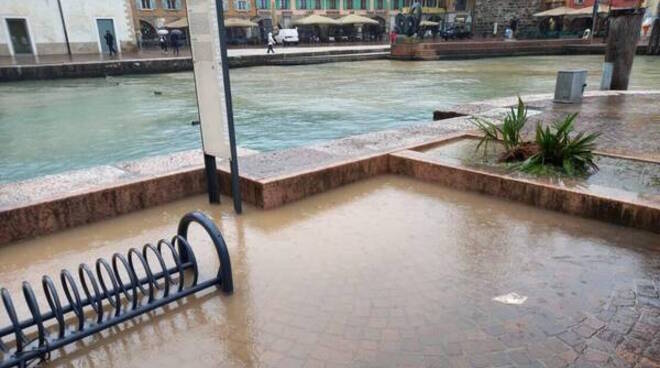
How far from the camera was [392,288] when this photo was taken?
3.30 m

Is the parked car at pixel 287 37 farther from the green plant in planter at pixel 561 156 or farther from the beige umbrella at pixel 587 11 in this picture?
the green plant in planter at pixel 561 156

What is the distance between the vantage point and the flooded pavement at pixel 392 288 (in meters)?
2.66

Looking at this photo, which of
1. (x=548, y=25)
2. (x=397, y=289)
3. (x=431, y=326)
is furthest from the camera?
(x=548, y=25)

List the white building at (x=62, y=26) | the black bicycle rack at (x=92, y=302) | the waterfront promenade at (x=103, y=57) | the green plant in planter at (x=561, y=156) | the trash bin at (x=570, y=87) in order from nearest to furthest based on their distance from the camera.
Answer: the black bicycle rack at (x=92, y=302)
the green plant in planter at (x=561, y=156)
the trash bin at (x=570, y=87)
the waterfront promenade at (x=103, y=57)
the white building at (x=62, y=26)

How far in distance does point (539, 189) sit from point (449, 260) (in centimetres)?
153

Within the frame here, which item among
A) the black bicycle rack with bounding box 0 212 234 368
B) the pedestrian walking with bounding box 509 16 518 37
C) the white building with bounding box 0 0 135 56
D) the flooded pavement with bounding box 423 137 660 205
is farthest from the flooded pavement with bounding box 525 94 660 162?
the pedestrian walking with bounding box 509 16 518 37

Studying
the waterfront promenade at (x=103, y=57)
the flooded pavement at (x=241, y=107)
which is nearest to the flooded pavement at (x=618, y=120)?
the flooded pavement at (x=241, y=107)

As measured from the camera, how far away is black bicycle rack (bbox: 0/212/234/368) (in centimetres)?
258

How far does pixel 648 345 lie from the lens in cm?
262

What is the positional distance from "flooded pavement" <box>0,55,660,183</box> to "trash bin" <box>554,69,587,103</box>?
2.86 meters

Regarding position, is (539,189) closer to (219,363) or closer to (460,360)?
(460,360)

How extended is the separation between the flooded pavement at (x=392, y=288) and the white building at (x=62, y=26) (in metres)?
32.7

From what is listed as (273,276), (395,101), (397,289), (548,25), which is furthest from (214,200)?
(548,25)

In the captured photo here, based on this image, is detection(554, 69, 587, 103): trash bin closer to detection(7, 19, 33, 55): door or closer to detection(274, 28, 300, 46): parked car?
detection(7, 19, 33, 55): door
